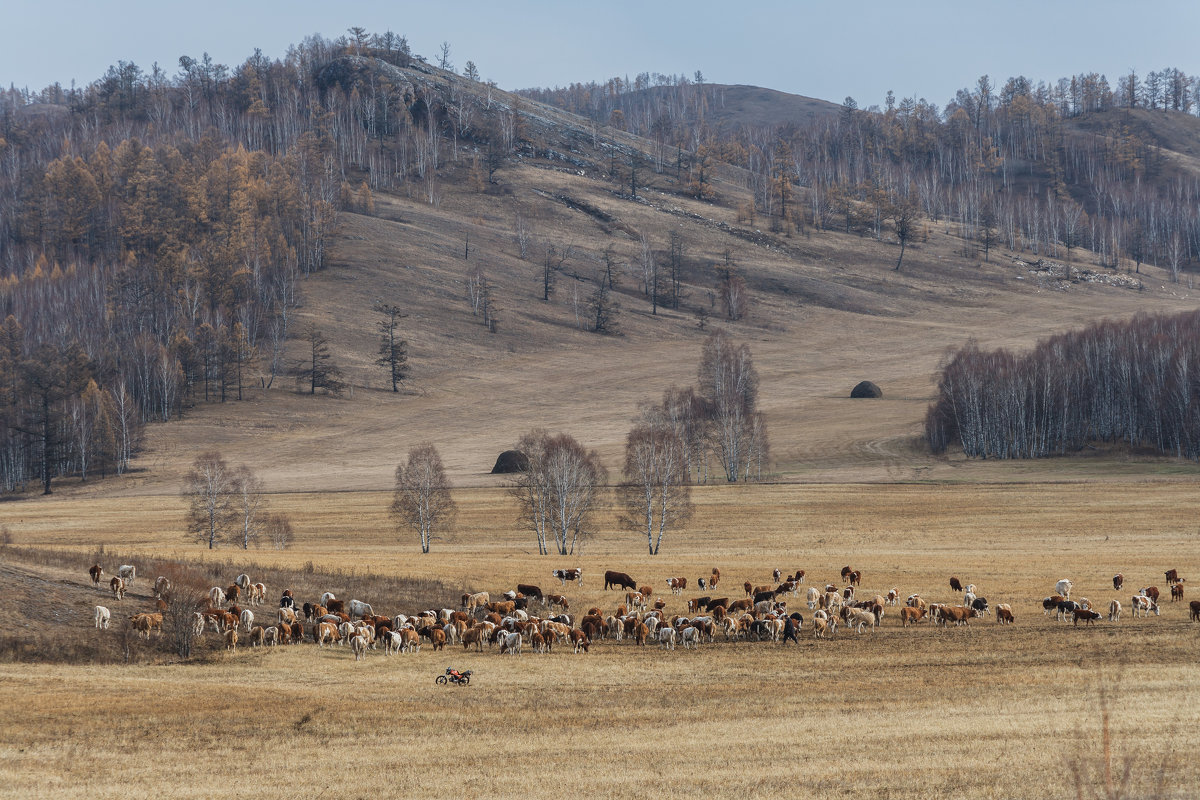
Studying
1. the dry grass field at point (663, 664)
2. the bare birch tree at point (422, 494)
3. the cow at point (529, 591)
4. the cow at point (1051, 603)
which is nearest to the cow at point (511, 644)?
the dry grass field at point (663, 664)

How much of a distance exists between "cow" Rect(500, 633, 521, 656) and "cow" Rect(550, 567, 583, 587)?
45.0 ft

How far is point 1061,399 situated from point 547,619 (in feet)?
292

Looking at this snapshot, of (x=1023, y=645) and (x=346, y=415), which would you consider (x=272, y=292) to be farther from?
(x=1023, y=645)

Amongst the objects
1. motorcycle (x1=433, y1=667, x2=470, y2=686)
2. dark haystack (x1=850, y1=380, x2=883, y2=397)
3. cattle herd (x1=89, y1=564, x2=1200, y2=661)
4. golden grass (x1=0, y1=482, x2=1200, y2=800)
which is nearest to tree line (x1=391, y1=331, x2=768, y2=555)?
golden grass (x1=0, y1=482, x2=1200, y2=800)

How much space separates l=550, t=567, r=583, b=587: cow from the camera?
45.8 meters

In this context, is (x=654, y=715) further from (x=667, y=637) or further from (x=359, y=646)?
(x=359, y=646)

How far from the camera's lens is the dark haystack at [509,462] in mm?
98688

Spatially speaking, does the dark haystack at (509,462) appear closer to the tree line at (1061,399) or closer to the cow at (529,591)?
the tree line at (1061,399)

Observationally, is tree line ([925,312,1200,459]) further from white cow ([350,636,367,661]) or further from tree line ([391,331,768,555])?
white cow ([350,636,367,661])

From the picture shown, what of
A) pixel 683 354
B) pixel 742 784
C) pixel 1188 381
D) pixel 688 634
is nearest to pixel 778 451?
pixel 1188 381

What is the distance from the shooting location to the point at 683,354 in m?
165

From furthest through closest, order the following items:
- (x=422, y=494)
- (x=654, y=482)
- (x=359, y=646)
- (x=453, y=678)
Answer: (x=422, y=494), (x=654, y=482), (x=359, y=646), (x=453, y=678)

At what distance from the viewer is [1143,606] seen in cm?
3469

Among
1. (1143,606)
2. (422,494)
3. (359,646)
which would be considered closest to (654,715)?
(359,646)
